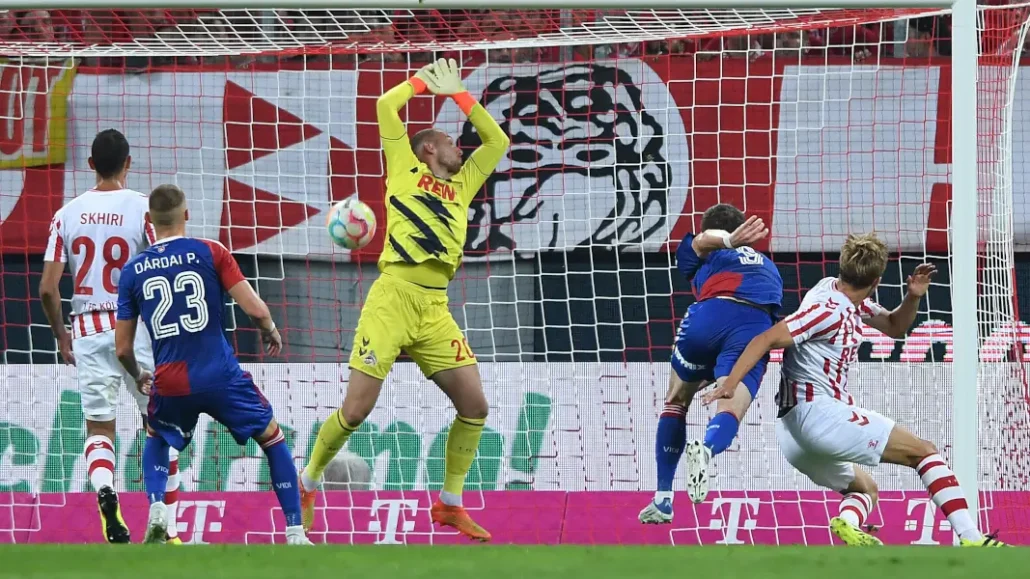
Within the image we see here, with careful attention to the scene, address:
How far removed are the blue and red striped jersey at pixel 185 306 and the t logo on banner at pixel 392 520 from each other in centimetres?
265

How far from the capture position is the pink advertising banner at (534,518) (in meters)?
8.28

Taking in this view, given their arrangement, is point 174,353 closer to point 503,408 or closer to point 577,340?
point 503,408

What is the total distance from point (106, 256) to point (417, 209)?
1.45 m

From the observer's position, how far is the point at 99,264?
692cm

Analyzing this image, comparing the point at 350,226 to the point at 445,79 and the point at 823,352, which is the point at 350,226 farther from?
the point at 823,352

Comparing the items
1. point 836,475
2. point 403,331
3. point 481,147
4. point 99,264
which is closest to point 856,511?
point 836,475

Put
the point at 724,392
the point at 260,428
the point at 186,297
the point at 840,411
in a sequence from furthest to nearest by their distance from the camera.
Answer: the point at 840,411, the point at 724,392, the point at 260,428, the point at 186,297

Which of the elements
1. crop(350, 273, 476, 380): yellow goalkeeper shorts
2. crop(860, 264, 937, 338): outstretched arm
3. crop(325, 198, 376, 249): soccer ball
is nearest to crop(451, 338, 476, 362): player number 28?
crop(350, 273, 476, 380): yellow goalkeeper shorts

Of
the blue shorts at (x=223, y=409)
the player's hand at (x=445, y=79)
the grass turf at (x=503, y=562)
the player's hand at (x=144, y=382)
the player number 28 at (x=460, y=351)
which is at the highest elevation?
the player's hand at (x=445, y=79)

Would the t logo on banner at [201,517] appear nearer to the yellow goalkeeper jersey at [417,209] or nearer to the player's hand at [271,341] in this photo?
the yellow goalkeeper jersey at [417,209]

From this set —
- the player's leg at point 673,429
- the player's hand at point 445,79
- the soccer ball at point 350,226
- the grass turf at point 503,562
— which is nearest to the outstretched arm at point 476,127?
the player's hand at point 445,79

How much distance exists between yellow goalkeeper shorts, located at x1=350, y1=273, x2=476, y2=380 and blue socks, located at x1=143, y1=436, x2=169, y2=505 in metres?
0.95

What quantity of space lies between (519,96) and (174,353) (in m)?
4.50

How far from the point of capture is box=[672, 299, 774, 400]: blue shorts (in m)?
7.14
